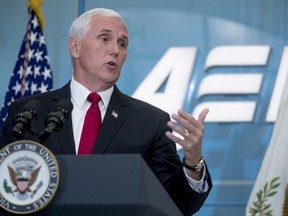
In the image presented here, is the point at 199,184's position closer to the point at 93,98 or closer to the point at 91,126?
the point at 91,126

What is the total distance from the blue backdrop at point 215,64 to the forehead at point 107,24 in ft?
7.16

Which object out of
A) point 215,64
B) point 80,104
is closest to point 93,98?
point 80,104

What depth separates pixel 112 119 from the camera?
2736 mm

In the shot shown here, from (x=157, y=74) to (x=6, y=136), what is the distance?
2564 mm

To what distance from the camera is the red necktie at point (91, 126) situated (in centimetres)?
265

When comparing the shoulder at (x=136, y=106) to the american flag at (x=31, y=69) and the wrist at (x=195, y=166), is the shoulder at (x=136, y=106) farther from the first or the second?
the american flag at (x=31, y=69)

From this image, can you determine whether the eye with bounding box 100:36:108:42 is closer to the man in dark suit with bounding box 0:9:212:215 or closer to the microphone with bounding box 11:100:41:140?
the man in dark suit with bounding box 0:9:212:215

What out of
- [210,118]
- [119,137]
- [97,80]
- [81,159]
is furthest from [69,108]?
[210,118]

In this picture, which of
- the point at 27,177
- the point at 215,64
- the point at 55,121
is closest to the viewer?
the point at 27,177

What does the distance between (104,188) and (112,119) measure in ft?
3.00

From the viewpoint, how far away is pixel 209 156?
16.6 feet

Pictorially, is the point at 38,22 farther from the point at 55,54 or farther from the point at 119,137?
the point at 119,137

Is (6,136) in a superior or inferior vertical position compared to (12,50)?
inferior

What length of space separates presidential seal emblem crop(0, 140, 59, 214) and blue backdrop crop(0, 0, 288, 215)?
329cm
